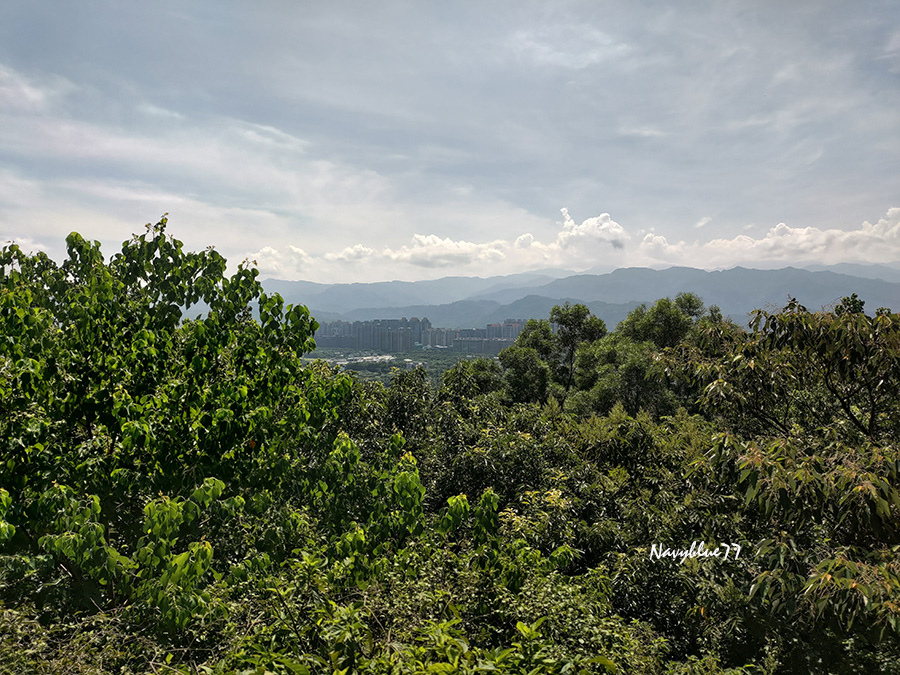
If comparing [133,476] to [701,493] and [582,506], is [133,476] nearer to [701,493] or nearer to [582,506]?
[582,506]

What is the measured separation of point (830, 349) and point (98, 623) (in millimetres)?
7745

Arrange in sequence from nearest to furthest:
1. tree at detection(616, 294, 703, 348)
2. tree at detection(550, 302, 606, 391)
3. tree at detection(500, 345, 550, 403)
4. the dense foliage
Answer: the dense foliage < tree at detection(616, 294, 703, 348) < tree at detection(500, 345, 550, 403) < tree at detection(550, 302, 606, 391)

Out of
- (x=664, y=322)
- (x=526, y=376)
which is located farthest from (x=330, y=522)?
(x=664, y=322)

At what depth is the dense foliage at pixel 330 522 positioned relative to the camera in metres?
3.52

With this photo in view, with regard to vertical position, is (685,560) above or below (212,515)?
below

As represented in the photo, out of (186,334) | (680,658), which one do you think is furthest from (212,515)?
(680,658)

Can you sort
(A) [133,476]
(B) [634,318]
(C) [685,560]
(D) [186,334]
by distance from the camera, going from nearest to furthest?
(A) [133,476]
(D) [186,334]
(C) [685,560]
(B) [634,318]

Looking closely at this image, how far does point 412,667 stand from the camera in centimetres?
258

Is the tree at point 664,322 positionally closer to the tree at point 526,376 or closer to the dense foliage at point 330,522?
the tree at point 526,376

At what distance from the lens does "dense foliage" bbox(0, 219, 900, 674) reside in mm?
3521

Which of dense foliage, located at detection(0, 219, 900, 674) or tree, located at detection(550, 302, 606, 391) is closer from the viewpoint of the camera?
dense foliage, located at detection(0, 219, 900, 674)

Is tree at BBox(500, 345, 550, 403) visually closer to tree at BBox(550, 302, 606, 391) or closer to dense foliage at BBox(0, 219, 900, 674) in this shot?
tree at BBox(550, 302, 606, 391)

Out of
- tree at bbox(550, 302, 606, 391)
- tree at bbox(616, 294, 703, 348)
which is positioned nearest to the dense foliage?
tree at bbox(616, 294, 703, 348)

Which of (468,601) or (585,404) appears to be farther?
(585,404)
